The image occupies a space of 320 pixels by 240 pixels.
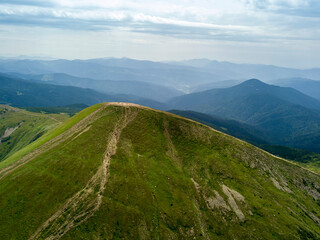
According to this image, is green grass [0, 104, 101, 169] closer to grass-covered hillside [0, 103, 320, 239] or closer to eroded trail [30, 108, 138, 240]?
grass-covered hillside [0, 103, 320, 239]

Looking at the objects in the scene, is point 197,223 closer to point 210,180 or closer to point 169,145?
point 210,180

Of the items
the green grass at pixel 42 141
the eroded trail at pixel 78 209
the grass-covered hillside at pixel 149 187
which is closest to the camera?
the eroded trail at pixel 78 209

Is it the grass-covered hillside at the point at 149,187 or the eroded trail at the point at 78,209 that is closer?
the eroded trail at the point at 78,209

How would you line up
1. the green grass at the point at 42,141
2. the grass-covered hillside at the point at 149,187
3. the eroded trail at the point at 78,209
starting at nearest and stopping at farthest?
the eroded trail at the point at 78,209 < the grass-covered hillside at the point at 149,187 < the green grass at the point at 42,141

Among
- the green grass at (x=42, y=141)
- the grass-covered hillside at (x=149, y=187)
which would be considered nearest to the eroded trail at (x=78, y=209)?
the grass-covered hillside at (x=149, y=187)

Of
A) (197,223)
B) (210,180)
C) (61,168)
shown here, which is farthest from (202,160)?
(61,168)

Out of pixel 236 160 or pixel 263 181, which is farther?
pixel 236 160

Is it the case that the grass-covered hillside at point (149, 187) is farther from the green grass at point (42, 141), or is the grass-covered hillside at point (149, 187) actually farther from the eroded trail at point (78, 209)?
the green grass at point (42, 141)
